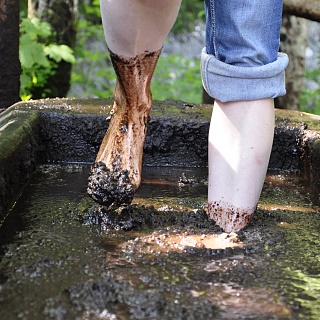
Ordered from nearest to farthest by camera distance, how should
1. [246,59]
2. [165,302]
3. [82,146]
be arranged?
[165,302] → [246,59] → [82,146]

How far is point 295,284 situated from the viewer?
5.30ft

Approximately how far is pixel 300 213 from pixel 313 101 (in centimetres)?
679

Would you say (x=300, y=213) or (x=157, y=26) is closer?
(x=157, y=26)

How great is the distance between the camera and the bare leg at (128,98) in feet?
6.59

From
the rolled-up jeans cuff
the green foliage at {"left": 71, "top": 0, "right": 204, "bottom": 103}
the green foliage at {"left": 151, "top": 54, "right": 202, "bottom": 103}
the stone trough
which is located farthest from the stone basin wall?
the green foliage at {"left": 151, "top": 54, "right": 202, "bottom": 103}

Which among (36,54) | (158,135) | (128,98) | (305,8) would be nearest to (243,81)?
(128,98)

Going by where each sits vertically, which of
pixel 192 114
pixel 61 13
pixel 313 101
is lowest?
pixel 313 101

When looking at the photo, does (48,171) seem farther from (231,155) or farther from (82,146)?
(231,155)

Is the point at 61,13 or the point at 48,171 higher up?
the point at 61,13

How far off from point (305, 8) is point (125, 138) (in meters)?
2.27

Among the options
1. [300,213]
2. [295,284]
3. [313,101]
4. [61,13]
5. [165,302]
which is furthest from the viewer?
[313,101]

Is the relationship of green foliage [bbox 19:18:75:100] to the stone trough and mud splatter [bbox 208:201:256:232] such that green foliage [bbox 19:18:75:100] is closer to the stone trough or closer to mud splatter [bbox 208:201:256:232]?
the stone trough

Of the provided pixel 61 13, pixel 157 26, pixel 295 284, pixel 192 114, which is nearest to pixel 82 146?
pixel 192 114

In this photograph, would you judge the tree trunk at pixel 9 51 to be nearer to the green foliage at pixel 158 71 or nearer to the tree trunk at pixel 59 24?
the tree trunk at pixel 59 24
